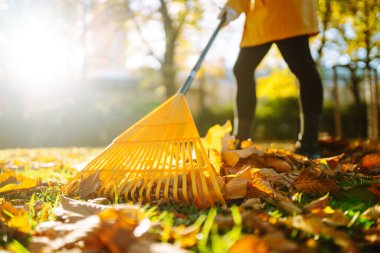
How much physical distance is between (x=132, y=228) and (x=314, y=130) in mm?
1926

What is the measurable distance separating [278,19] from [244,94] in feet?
2.01

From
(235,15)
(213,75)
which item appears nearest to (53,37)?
(213,75)

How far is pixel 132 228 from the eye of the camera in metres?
1.19

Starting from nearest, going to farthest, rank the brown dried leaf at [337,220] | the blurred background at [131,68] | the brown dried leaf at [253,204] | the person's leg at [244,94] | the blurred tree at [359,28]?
the brown dried leaf at [337,220], the brown dried leaf at [253,204], the person's leg at [244,94], the blurred tree at [359,28], the blurred background at [131,68]

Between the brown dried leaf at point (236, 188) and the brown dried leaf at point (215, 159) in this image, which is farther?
the brown dried leaf at point (215, 159)

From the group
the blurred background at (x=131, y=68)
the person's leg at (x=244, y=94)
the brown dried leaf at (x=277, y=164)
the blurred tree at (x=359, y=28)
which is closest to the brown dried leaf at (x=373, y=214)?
the brown dried leaf at (x=277, y=164)

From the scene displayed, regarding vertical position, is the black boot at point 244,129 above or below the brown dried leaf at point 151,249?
above

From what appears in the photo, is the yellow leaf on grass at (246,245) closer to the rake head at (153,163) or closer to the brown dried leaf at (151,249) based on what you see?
the brown dried leaf at (151,249)

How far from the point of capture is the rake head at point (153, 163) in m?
1.77

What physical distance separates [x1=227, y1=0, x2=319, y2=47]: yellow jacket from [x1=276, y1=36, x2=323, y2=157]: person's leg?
0.08 m

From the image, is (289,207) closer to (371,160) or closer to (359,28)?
(371,160)

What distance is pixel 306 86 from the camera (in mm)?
2789

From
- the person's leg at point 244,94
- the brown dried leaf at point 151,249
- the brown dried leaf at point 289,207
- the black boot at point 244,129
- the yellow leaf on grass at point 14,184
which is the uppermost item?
the person's leg at point 244,94

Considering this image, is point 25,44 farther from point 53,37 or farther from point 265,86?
point 265,86
